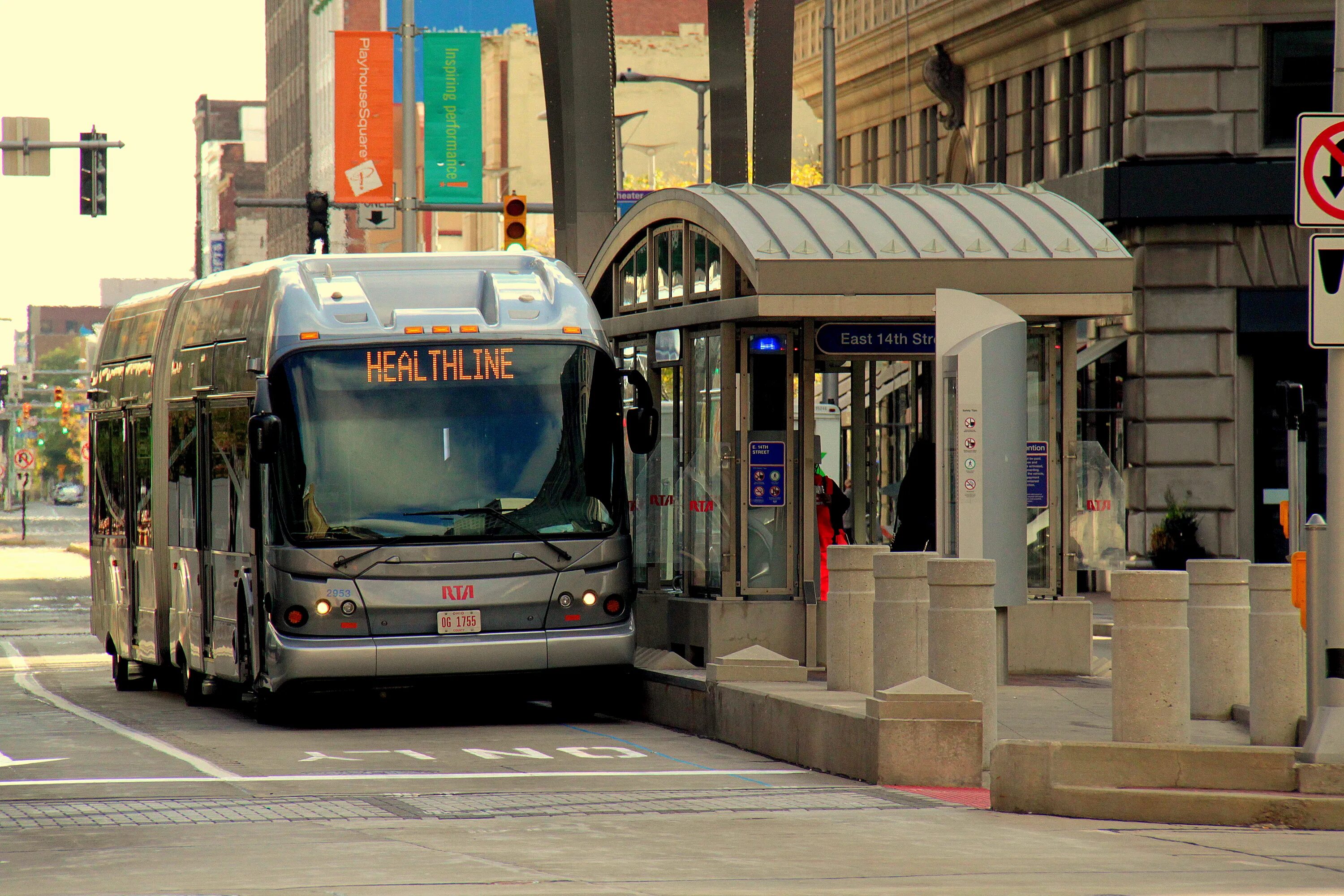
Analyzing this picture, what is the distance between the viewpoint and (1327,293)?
11.1 metres

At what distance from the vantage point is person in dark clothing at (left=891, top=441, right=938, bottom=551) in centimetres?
1722

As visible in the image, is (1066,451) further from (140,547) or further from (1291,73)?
(1291,73)

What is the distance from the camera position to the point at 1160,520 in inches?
1156

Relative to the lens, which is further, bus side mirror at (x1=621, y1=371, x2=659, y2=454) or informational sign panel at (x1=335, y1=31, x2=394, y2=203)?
informational sign panel at (x1=335, y1=31, x2=394, y2=203)

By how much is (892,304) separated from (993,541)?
2.01 meters

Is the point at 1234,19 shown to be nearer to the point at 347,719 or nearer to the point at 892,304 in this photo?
the point at 892,304

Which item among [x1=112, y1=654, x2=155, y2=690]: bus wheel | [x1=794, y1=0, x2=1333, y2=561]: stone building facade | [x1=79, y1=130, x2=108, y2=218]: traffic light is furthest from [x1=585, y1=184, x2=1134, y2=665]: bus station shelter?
[x1=79, y1=130, x2=108, y2=218]: traffic light

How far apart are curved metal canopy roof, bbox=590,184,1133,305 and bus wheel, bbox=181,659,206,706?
5.13 metres

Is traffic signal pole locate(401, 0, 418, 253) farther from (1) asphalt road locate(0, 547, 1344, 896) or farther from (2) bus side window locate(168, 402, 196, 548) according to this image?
(1) asphalt road locate(0, 547, 1344, 896)

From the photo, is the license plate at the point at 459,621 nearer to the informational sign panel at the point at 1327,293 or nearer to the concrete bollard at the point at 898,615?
the concrete bollard at the point at 898,615

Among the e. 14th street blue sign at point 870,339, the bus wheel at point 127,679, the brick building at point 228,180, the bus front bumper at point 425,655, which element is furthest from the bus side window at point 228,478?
the brick building at point 228,180

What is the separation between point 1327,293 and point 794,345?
20.2 ft

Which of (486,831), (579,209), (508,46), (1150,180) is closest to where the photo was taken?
(486,831)

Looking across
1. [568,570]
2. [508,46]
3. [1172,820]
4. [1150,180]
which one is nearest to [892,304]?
[568,570]
